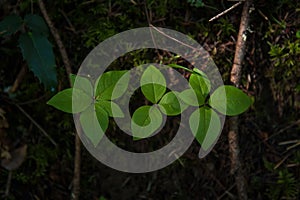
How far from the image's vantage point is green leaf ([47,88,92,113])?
159 cm

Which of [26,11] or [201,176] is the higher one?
[26,11]

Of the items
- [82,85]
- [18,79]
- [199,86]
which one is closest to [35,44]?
[18,79]

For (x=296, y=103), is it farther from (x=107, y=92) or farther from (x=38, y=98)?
(x=38, y=98)

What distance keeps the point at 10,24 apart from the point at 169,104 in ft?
2.91

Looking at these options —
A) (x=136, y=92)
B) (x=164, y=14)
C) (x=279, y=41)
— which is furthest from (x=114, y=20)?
(x=279, y=41)

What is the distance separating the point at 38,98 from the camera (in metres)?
2.12

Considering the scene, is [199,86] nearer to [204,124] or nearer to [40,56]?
[204,124]

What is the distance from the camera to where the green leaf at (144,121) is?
1.60 metres

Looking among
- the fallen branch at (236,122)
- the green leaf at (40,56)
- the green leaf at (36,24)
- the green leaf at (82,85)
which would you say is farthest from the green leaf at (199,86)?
the green leaf at (36,24)

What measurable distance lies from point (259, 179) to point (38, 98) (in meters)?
1.22

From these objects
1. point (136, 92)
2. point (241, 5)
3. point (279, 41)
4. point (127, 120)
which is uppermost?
point (241, 5)

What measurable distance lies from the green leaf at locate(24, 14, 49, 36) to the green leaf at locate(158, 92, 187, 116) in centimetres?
71

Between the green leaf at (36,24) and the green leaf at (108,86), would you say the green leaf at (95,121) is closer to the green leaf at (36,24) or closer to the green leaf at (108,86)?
the green leaf at (108,86)

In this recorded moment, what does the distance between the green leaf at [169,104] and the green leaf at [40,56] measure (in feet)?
1.85
